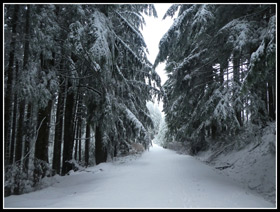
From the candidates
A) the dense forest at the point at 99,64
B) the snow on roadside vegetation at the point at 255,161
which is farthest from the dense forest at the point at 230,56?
the snow on roadside vegetation at the point at 255,161

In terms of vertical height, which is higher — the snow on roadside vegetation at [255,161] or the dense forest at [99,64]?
the dense forest at [99,64]

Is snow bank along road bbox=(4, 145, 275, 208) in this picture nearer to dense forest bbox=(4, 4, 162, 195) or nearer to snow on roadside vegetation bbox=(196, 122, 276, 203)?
snow on roadside vegetation bbox=(196, 122, 276, 203)

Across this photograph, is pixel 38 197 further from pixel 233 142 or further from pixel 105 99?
pixel 233 142

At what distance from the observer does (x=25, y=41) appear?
5.34m

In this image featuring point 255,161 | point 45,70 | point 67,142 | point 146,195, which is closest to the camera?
point 146,195

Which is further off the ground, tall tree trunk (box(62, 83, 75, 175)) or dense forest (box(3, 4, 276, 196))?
dense forest (box(3, 4, 276, 196))

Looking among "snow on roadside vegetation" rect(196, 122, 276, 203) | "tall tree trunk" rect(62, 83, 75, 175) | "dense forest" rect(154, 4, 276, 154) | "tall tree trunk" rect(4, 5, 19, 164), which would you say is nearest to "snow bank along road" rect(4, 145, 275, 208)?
"snow on roadside vegetation" rect(196, 122, 276, 203)

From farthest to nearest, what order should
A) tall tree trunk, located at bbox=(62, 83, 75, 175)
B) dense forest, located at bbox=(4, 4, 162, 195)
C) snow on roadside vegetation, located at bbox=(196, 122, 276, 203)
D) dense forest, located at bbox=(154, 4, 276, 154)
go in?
tall tree trunk, located at bbox=(62, 83, 75, 175), snow on roadside vegetation, located at bbox=(196, 122, 276, 203), dense forest, located at bbox=(4, 4, 162, 195), dense forest, located at bbox=(154, 4, 276, 154)

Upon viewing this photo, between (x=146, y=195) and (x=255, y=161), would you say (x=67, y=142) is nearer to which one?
(x=146, y=195)

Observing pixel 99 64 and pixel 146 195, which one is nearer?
pixel 146 195

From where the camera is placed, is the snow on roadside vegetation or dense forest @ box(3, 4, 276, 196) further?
the snow on roadside vegetation

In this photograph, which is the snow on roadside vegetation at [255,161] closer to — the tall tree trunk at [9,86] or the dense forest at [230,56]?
the dense forest at [230,56]

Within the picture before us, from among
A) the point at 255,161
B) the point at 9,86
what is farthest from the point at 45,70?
the point at 255,161

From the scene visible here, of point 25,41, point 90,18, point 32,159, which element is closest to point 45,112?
point 32,159
